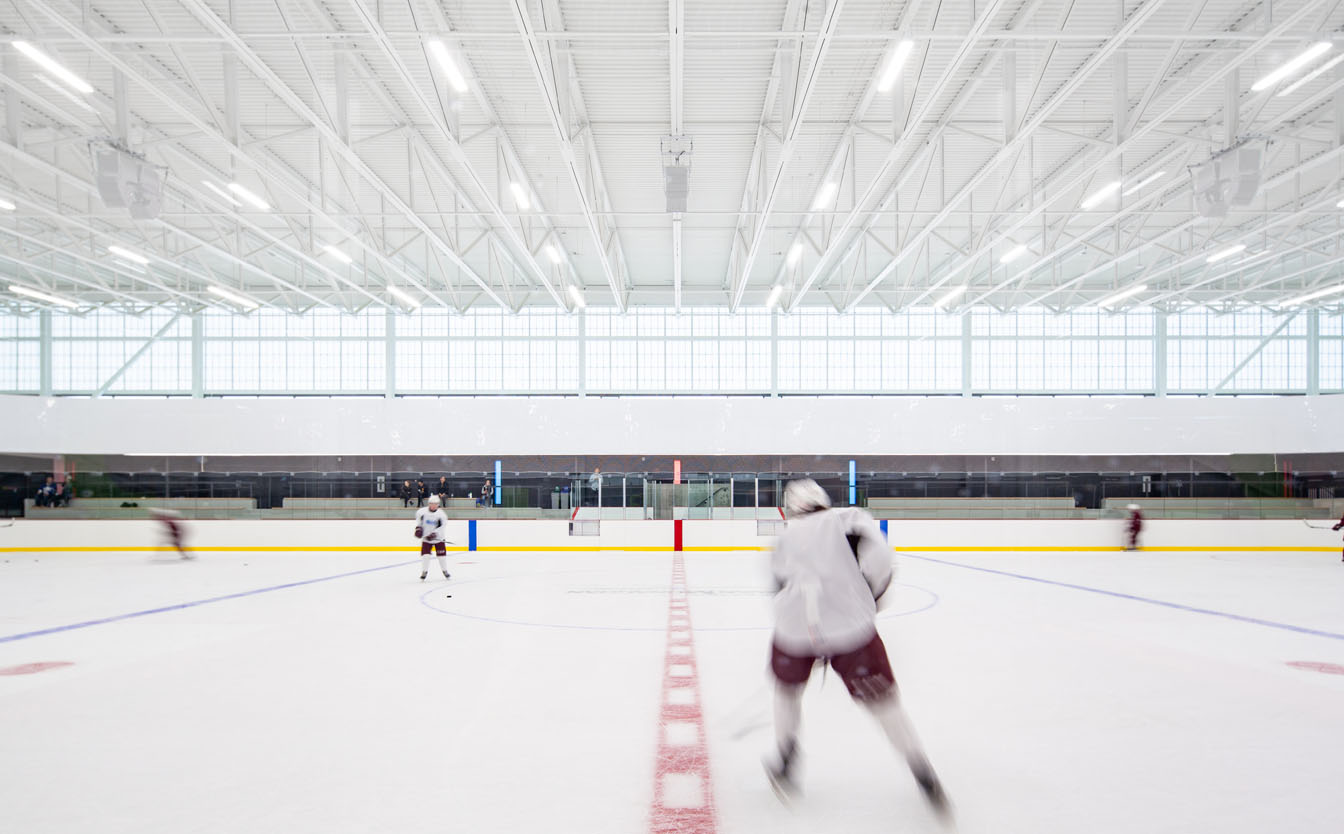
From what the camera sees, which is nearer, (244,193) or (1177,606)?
(1177,606)

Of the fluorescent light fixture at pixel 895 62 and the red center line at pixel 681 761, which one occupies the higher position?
the fluorescent light fixture at pixel 895 62

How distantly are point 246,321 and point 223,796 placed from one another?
107 feet

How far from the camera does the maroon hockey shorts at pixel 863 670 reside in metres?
3.73

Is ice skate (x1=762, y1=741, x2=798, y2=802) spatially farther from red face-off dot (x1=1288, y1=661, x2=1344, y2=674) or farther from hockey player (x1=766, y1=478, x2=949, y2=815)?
red face-off dot (x1=1288, y1=661, x2=1344, y2=674)

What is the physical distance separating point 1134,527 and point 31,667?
22.8 meters

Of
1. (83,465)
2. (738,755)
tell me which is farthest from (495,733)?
(83,465)

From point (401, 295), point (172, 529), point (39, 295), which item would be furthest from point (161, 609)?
→ point (39, 295)

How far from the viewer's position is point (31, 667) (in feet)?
24.0

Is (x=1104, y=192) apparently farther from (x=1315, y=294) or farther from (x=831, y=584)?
(x=1315, y=294)

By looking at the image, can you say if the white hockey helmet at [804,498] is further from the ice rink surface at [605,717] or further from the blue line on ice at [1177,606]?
the blue line on ice at [1177,606]

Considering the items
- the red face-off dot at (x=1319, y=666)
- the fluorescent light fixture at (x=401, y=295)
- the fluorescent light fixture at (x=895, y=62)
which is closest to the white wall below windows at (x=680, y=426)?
the fluorescent light fixture at (x=401, y=295)

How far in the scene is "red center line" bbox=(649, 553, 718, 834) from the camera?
3.82 meters

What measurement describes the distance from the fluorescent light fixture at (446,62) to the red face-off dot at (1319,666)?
11.8m

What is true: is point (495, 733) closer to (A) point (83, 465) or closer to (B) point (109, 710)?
(B) point (109, 710)
